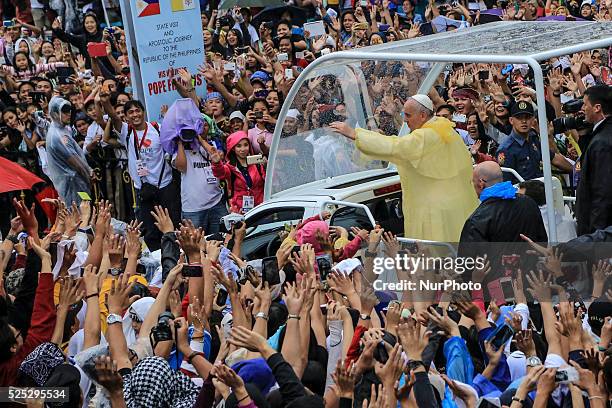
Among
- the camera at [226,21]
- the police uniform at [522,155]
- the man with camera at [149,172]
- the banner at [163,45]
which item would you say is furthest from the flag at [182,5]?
the camera at [226,21]

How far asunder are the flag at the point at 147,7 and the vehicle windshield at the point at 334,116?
3.01 meters

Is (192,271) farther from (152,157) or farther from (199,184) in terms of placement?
(152,157)

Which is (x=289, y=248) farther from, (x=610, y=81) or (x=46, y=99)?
(x=46, y=99)

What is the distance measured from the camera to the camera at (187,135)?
12.2m

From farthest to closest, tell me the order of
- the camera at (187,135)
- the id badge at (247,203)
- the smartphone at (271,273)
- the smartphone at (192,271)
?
the camera at (187,135) → the id badge at (247,203) → the smartphone at (271,273) → the smartphone at (192,271)

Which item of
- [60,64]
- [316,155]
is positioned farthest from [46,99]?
[316,155]

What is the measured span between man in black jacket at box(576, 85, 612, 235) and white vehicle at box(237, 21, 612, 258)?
1.31 ft

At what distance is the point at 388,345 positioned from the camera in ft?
18.9

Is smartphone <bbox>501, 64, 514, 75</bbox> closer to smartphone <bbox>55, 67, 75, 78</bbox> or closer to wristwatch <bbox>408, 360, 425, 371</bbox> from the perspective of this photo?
smartphone <bbox>55, 67, 75, 78</bbox>

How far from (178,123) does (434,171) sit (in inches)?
145

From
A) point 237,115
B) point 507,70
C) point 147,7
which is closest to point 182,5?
point 147,7

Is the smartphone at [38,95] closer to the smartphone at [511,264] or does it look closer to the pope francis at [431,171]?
the pope francis at [431,171]

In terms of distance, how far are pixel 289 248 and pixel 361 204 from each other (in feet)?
6.65

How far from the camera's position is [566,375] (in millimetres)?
5516
